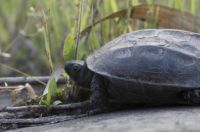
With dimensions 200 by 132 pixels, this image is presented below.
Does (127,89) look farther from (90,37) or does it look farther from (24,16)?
(24,16)

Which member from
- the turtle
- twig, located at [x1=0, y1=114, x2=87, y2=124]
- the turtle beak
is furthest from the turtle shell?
twig, located at [x1=0, y1=114, x2=87, y2=124]

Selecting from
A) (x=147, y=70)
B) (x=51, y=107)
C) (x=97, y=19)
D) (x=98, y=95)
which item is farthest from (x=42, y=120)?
(x=97, y=19)

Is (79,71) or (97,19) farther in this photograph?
(97,19)

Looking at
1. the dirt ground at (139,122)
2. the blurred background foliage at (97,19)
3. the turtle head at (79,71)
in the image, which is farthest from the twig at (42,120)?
the blurred background foliage at (97,19)

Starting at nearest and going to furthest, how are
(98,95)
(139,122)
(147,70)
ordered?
1. (139,122)
2. (147,70)
3. (98,95)

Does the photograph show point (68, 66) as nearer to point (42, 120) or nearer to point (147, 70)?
point (42, 120)

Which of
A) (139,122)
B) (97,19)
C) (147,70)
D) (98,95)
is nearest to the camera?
(139,122)

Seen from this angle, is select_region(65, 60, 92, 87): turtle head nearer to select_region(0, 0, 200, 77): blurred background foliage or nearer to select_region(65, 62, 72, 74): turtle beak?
select_region(65, 62, 72, 74): turtle beak
